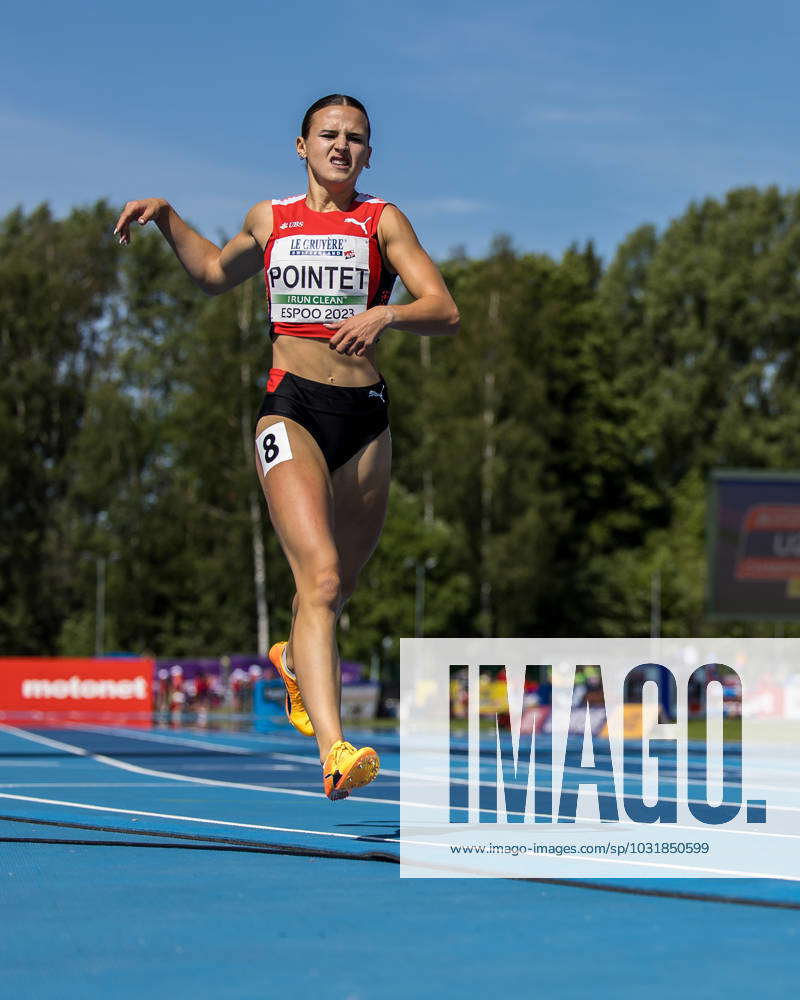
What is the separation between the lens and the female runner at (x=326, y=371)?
5539mm

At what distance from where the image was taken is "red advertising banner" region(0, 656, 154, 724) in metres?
37.8

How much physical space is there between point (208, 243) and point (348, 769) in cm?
233

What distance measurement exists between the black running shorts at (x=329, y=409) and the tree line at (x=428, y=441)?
159ft

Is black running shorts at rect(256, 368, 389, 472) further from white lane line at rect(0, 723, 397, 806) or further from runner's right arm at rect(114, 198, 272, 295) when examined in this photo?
white lane line at rect(0, 723, 397, 806)

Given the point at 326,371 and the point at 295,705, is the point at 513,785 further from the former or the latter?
the point at 326,371

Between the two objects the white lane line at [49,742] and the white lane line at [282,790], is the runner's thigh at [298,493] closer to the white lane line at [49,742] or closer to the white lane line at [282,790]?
the white lane line at [282,790]

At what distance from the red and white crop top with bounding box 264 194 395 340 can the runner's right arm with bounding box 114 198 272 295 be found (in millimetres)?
194

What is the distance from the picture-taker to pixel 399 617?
197 ft

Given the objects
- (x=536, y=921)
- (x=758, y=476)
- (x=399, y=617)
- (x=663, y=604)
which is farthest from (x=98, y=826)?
(x=663, y=604)

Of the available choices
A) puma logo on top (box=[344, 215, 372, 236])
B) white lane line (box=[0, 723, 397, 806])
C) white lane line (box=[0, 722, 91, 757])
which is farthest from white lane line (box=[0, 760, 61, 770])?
puma logo on top (box=[344, 215, 372, 236])

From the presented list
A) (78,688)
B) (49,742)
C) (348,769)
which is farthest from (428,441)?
(348,769)

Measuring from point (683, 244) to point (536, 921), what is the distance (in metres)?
71.1

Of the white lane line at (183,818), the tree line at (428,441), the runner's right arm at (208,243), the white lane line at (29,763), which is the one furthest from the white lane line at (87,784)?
the tree line at (428,441)

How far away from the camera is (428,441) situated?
59.3 meters
